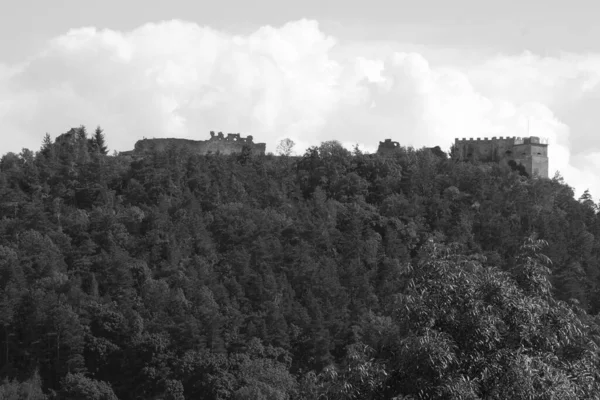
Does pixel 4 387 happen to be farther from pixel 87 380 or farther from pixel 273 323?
pixel 273 323

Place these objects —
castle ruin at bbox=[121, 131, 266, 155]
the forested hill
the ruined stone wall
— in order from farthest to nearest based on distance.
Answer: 1. the ruined stone wall
2. castle ruin at bbox=[121, 131, 266, 155]
3. the forested hill

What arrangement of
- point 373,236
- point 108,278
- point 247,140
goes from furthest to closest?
point 247,140, point 373,236, point 108,278

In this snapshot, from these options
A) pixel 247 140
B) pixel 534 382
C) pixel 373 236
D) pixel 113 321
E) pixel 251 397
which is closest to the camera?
pixel 534 382

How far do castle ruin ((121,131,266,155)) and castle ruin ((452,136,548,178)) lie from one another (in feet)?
46.7

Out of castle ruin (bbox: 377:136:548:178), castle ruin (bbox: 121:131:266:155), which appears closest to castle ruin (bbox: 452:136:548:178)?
castle ruin (bbox: 377:136:548:178)

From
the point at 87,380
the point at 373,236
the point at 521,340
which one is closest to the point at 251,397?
the point at 87,380

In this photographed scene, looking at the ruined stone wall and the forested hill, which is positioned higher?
the ruined stone wall

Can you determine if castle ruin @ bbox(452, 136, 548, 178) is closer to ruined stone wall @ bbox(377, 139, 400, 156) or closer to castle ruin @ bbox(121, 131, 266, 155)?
ruined stone wall @ bbox(377, 139, 400, 156)

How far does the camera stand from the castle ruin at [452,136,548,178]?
3757 inches

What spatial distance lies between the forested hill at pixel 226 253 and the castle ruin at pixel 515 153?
1.93 metres

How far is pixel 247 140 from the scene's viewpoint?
318ft

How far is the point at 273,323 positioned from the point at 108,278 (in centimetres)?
1030

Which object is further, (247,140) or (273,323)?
(247,140)

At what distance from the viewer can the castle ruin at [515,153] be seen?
9544 cm
